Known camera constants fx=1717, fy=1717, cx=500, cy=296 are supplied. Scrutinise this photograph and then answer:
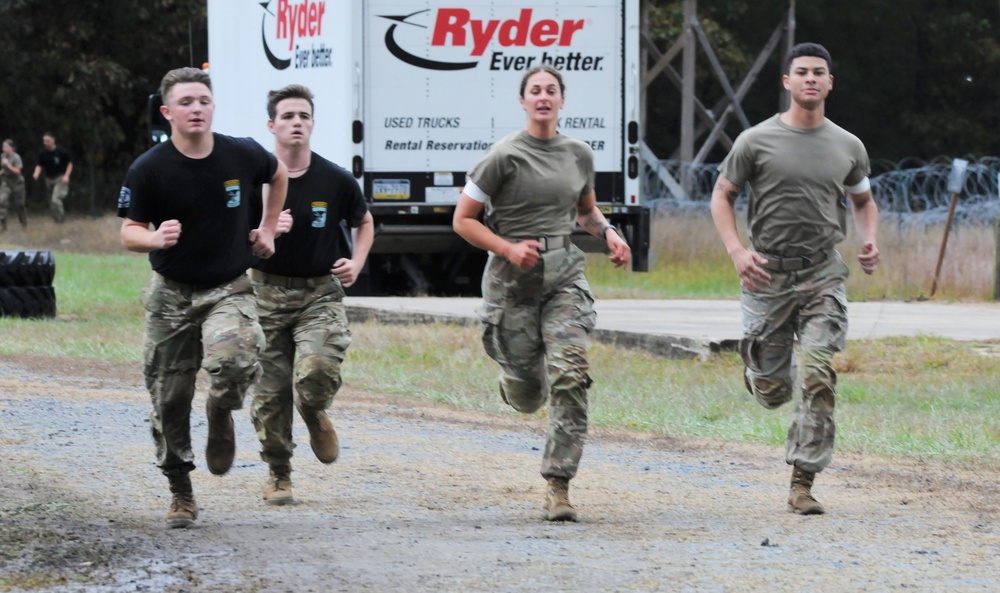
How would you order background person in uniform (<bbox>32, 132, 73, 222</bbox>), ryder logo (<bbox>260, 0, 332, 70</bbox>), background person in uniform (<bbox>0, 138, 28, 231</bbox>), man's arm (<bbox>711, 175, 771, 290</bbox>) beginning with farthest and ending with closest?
background person in uniform (<bbox>32, 132, 73, 222</bbox>)
background person in uniform (<bbox>0, 138, 28, 231</bbox>)
ryder logo (<bbox>260, 0, 332, 70</bbox>)
man's arm (<bbox>711, 175, 771, 290</bbox>)

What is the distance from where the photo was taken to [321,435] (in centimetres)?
780

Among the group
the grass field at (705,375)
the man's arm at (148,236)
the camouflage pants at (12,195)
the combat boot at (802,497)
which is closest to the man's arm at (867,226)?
the combat boot at (802,497)

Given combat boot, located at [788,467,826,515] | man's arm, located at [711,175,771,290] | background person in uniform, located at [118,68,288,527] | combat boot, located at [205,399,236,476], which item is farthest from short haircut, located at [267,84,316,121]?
combat boot, located at [788,467,826,515]

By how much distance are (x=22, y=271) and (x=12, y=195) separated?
18.7 m

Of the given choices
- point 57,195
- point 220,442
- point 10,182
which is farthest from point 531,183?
point 57,195

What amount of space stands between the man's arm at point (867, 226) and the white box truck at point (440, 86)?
Result: 9764 millimetres

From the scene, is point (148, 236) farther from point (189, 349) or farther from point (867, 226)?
point (867, 226)

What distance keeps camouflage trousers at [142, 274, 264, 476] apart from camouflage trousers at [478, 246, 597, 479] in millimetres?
1077

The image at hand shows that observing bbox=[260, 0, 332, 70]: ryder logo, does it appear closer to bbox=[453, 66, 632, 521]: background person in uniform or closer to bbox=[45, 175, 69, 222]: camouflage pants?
bbox=[453, 66, 632, 521]: background person in uniform

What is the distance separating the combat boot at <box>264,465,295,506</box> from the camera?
24.8 ft

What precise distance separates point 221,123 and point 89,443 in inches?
447

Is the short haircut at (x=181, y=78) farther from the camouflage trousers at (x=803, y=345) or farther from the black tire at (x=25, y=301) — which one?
the black tire at (x=25, y=301)

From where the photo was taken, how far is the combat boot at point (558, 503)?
707 cm

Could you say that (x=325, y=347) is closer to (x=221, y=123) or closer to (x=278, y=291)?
(x=278, y=291)
